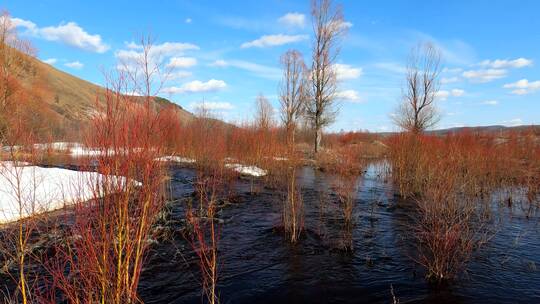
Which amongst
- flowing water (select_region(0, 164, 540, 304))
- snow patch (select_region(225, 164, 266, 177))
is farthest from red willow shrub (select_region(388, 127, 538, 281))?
snow patch (select_region(225, 164, 266, 177))

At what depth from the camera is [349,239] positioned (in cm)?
664

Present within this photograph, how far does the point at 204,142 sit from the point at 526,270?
41.9ft

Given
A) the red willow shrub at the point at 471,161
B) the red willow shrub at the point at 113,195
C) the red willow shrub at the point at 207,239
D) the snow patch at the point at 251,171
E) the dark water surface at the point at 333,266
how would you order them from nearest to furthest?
the red willow shrub at the point at 113,195
the red willow shrub at the point at 207,239
the dark water surface at the point at 333,266
the red willow shrub at the point at 471,161
the snow patch at the point at 251,171

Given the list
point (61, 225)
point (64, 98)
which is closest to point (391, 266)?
point (61, 225)

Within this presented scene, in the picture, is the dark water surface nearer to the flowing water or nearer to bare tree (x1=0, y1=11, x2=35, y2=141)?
the flowing water

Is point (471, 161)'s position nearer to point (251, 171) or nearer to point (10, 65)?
point (251, 171)

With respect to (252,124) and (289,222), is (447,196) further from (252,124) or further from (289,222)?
(252,124)

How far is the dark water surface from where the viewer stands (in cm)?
473

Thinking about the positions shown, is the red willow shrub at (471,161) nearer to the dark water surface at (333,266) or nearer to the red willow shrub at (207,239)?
the dark water surface at (333,266)

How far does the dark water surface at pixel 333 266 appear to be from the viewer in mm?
4734

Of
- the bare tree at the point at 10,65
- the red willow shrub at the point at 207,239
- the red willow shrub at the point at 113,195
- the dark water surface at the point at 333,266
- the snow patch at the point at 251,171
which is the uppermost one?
the bare tree at the point at 10,65

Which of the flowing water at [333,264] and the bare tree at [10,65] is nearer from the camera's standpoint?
the flowing water at [333,264]

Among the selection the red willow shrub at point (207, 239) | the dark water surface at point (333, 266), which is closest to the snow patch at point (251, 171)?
the red willow shrub at point (207, 239)

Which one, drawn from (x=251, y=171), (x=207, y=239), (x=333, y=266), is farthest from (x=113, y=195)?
(x=251, y=171)
